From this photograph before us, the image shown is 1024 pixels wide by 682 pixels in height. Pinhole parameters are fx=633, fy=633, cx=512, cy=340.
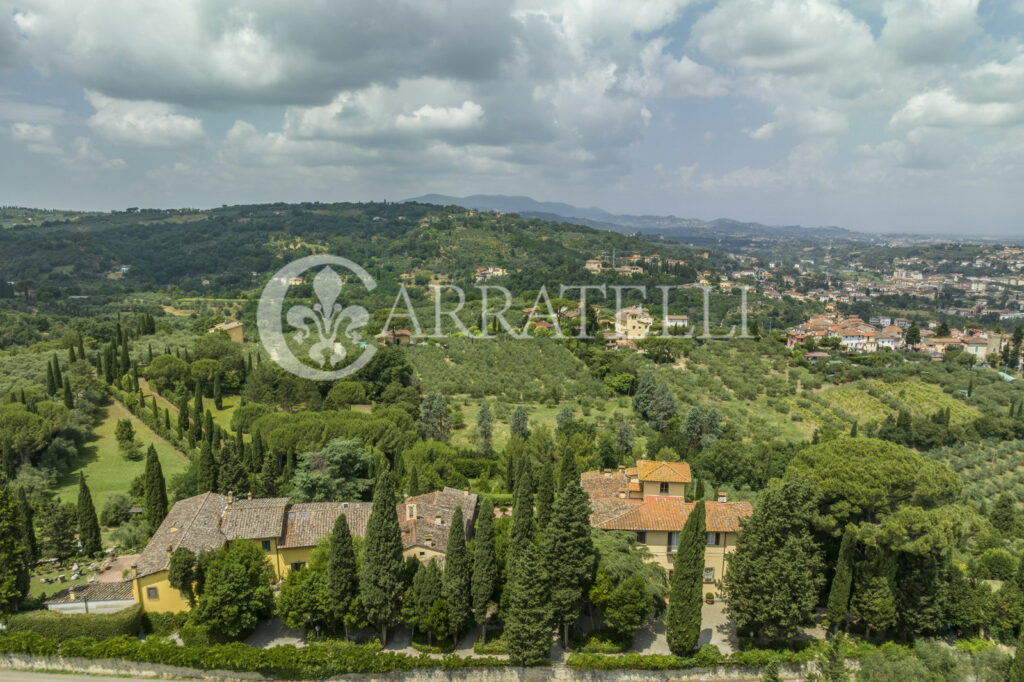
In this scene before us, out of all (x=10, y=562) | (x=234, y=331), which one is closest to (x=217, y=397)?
(x=234, y=331)

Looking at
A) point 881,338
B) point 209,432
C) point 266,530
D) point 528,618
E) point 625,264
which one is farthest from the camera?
point 625,264

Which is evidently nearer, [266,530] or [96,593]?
[96,593]

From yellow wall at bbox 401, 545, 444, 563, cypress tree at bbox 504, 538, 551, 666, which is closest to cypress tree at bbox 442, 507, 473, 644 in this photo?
cypress tree at bbox 504, 538, 551, 666

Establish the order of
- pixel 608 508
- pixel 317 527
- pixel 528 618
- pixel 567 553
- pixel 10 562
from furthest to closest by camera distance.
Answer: pixel 608 508 → pixel 317 527 → pixel 10 562 → pixel 567 553 → pixel 528 618

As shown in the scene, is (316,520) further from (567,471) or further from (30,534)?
(30,534)

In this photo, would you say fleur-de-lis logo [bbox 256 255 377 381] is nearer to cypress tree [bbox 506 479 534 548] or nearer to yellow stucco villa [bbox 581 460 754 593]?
yellow stucco villa [bbox 581 460 754 593]

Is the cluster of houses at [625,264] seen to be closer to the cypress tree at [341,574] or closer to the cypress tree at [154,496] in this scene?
the cypress tree at [154,496]
